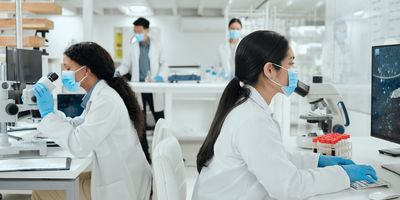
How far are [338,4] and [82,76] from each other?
10.5 feet

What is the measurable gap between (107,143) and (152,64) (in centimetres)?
275

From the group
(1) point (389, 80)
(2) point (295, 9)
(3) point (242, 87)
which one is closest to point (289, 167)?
(3) point (242, 87)

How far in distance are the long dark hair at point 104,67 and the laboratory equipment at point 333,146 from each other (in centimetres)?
90

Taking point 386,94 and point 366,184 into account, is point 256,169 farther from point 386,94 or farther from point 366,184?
point 386,94

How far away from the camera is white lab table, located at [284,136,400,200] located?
3.64 ft

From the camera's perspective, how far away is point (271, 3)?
607 centimetres

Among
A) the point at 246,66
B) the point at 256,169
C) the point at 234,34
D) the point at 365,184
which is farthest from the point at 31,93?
the point at 234,34

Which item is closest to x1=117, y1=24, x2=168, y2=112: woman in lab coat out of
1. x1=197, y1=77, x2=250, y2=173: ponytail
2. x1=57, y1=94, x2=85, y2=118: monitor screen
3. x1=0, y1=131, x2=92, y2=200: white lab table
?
x1=57, y1=94, x2=85, y2=118: monitor screen

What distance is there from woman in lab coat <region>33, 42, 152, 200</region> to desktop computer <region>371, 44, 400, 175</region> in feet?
3.62

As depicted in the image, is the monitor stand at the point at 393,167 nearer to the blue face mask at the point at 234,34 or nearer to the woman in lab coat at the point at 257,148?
the woman in lab coat at the point at 257,148

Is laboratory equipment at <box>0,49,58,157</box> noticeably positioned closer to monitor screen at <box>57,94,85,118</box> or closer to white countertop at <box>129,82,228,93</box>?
monitor screen at <box>57,94,85,118</box>

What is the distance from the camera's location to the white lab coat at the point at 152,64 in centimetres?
432

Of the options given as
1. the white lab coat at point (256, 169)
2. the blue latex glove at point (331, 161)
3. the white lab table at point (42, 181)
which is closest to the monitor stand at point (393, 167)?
the blue latex glove at point (331, 161)

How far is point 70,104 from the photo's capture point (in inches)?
104
